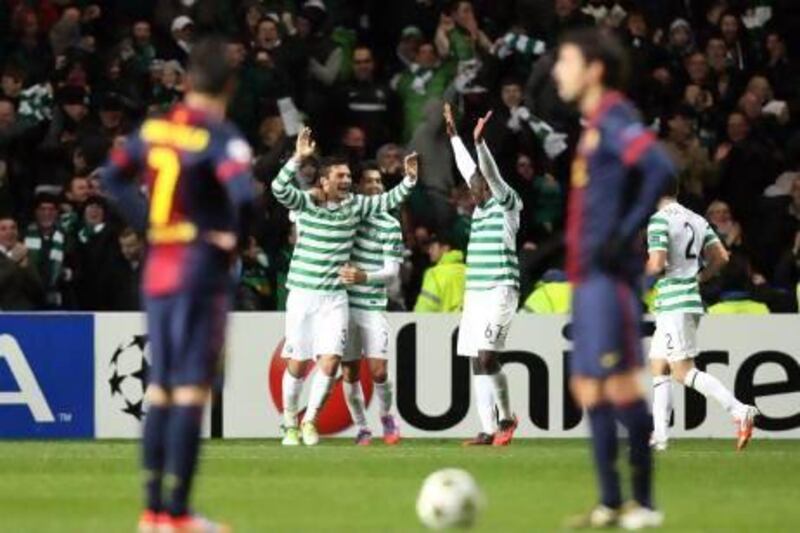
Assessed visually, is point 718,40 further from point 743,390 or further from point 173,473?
point 173,473

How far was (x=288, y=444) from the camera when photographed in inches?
756

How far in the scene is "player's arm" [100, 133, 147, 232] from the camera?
1105 cm

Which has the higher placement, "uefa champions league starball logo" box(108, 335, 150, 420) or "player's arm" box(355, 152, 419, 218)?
"player's arm" box(355, 152, 419, 218)

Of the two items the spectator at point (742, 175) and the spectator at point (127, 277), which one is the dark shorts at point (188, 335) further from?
the spectator at point (742, 175)

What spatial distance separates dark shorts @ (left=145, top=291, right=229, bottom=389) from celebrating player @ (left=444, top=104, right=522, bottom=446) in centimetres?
821

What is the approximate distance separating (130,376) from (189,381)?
33.0 ft

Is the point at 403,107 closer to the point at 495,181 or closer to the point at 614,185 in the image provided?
the point at 495,181

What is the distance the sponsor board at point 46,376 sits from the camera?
20.5 m

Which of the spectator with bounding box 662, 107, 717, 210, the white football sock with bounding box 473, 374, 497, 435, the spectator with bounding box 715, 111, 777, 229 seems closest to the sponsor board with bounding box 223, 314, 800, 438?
the white football sock with bounding box 473, 374, 497, 435

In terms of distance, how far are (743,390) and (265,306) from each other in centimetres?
451

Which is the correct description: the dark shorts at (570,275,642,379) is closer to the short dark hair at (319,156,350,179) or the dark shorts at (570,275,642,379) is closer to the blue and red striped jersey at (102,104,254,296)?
the blue and red striped jersey at (102,104,254,296)

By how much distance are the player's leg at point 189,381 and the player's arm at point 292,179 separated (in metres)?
7.56

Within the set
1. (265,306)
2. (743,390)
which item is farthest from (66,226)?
(743,390)

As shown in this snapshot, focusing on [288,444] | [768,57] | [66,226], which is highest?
[768,57]
